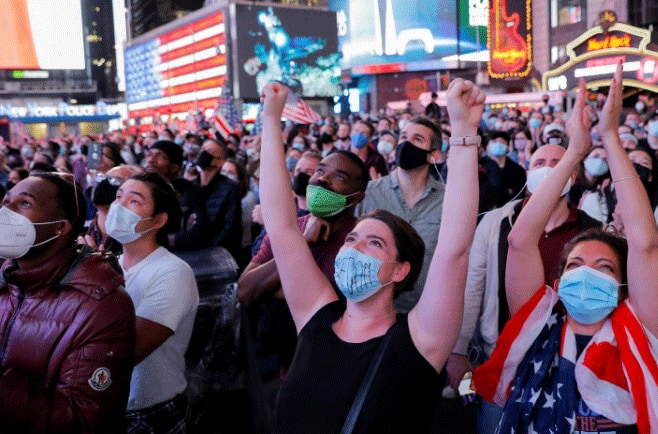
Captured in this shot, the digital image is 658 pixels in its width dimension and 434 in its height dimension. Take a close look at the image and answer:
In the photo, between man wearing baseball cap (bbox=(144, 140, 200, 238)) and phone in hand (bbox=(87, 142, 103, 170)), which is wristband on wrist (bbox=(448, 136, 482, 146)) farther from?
phone in hand (bbox=(87, 142, 103, 170))

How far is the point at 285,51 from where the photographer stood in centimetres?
4109

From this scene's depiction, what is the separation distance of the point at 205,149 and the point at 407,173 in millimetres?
2550

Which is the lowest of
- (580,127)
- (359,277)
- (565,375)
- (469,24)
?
(565,375)

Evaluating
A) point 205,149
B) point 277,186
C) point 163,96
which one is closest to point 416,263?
point 277,186

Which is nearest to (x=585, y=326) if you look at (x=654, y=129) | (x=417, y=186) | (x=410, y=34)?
(x=417, y=186)

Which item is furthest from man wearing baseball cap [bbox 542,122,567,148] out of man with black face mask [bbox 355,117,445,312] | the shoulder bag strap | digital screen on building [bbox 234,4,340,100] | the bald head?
digital screen on building [bbox 234,4,340,100]

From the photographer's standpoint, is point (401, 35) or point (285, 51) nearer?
point (285, 51)

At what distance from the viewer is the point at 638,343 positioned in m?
2.38

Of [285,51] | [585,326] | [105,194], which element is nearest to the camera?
[585,326]

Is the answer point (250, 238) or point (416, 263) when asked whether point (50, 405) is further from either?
point (250, 238)

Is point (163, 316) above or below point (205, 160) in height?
below

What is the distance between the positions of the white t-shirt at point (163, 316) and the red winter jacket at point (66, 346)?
478 mm

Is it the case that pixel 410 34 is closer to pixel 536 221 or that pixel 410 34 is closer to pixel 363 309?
pixel 536 221

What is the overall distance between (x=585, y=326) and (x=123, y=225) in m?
1.95
